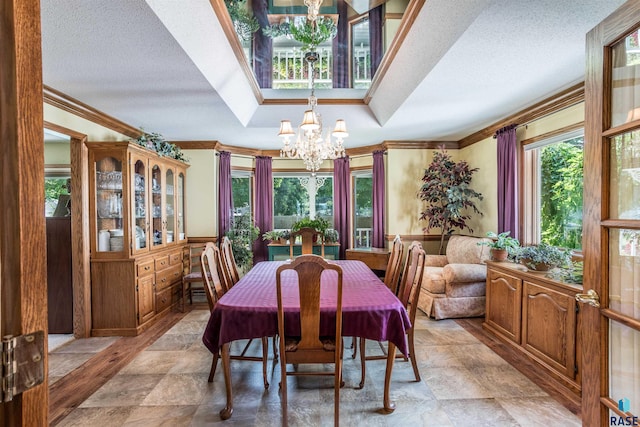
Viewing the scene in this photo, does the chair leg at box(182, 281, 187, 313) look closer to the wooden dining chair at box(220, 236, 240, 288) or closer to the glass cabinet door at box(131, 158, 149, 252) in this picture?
the glass cabinet door at box(131, 158, 149, 252)

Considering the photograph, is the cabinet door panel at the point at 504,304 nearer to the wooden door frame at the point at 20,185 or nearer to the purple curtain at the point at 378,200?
the purple curtain at the point at 378,200

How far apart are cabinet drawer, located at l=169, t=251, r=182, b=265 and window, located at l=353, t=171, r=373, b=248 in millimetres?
3075

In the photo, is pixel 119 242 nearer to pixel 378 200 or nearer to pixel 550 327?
pixel 378 200

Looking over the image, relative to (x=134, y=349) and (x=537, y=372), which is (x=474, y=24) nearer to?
(x=537, y=372)

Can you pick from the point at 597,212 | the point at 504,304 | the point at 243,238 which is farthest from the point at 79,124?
the point at 504,304

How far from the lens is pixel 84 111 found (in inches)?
132

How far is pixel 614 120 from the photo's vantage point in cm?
122

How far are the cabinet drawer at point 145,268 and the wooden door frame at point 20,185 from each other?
328 centimetres

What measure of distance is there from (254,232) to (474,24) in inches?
169

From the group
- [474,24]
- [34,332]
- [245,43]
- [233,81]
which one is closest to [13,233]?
[34,332]

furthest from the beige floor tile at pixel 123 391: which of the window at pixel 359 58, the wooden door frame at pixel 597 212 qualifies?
the window at pixel 359 58

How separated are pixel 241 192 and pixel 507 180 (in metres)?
4.31

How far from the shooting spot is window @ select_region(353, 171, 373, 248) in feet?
19.4

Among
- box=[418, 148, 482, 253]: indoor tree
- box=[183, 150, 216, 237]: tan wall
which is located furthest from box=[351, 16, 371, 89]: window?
box=[183, 150, 216, 237]: tan wall
